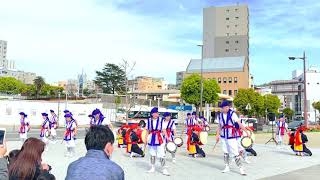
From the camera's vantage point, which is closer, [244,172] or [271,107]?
[244,172]

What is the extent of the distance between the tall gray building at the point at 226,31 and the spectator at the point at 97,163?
109845mm

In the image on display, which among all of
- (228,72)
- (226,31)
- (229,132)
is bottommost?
(229,132)

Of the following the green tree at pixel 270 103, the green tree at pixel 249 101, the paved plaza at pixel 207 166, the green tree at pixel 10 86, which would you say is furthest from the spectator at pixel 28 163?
the green tree at pixel 10 86

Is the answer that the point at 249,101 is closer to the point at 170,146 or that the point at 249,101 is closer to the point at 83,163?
the point at 170,146

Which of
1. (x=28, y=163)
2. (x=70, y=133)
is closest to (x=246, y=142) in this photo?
(x=70, y=133)

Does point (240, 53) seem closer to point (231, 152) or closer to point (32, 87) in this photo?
point (32, 87)

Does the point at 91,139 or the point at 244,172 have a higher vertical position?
the point at 91,139

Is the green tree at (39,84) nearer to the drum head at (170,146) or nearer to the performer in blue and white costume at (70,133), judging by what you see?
the performer in blue and white costume at (70,133)

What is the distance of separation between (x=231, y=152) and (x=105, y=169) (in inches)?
361

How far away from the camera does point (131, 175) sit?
11.9m

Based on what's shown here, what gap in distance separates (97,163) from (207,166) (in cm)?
1073

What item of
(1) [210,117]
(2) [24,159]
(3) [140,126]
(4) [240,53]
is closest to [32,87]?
(1) [210,117]

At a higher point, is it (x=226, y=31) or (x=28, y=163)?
(x=226, y=31)

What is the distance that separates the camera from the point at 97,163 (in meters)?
3.67
